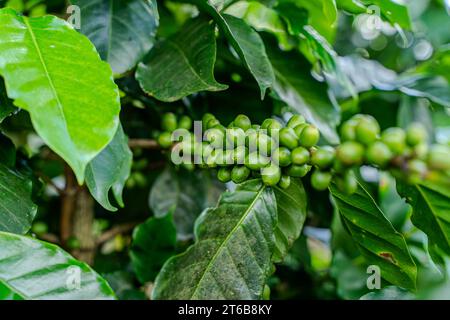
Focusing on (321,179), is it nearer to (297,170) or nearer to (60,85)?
(297,170)

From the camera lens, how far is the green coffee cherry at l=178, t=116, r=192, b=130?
930 millimetres

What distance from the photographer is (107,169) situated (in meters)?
0.71

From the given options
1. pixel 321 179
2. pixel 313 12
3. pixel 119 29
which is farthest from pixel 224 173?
pixel 313 12

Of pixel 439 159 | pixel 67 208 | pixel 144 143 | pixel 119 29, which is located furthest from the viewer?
pixel 67 208

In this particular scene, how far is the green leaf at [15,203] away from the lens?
2.16 feet

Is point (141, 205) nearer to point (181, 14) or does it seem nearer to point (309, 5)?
point (181, 14)

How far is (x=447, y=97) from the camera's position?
1126 mm

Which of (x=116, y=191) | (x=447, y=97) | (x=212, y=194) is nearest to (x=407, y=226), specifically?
(x=447, y=97)

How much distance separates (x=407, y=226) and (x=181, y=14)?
29.2 inches

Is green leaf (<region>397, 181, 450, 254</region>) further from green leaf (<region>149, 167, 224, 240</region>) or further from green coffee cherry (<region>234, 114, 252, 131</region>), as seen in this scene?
green leaf (<region>149, 167, 224, 240</region>)

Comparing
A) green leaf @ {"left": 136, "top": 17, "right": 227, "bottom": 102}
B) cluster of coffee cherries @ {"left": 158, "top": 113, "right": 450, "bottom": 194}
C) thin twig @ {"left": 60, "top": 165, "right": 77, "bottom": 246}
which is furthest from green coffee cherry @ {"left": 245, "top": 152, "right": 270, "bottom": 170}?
thin twig @ {"left": 60, "top": 165, "right": 77, "bottom": 246}

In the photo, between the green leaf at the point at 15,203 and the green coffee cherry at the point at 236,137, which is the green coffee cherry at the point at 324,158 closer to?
the green coffee cherry at the point at 236,137

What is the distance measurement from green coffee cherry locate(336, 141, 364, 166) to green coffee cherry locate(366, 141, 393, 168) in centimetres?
2

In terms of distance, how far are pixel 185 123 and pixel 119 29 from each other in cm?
19
